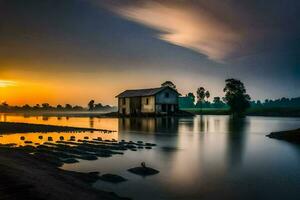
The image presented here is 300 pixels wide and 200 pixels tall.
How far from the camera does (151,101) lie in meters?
86.5

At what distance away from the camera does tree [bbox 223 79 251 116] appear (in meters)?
98.1

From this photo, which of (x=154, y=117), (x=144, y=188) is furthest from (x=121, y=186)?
(x=154, y=117)

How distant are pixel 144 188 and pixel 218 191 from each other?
356 centimetres

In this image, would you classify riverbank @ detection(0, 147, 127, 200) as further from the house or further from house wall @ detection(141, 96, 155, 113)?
the house

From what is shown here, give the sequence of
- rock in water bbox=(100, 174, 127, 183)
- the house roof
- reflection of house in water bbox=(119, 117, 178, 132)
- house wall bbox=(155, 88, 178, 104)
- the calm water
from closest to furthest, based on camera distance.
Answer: the calm water → rock in water bbox=(100, 174, 127, 183) → reflection of house in water bbox=(119, 117, 178, 132) → house wall bbox=(155, 88, 178, 104) → the house roof

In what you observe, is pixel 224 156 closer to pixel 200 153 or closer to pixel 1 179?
pixel 200 153

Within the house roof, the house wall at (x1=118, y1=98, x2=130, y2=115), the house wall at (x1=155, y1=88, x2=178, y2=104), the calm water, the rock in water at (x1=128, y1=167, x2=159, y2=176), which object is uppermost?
the house roof

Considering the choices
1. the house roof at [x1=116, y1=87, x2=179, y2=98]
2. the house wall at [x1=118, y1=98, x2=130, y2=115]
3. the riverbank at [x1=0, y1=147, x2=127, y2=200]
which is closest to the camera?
the riverbank at [x1=0, y1=147, x2=127, y2=200]

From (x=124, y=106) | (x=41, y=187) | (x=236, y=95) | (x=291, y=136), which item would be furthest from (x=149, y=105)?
(x=41, y=187)

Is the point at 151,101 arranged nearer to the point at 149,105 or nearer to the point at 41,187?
the point at 149,105

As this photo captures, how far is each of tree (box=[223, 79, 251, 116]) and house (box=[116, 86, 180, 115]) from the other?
1941 centimetres

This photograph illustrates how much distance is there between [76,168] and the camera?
18.5m

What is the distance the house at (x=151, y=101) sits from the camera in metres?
85.9

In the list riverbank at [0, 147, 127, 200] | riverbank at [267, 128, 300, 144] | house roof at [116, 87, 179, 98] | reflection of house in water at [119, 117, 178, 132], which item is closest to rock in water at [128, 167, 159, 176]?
riverbank at [0, 147, 127, 200]
